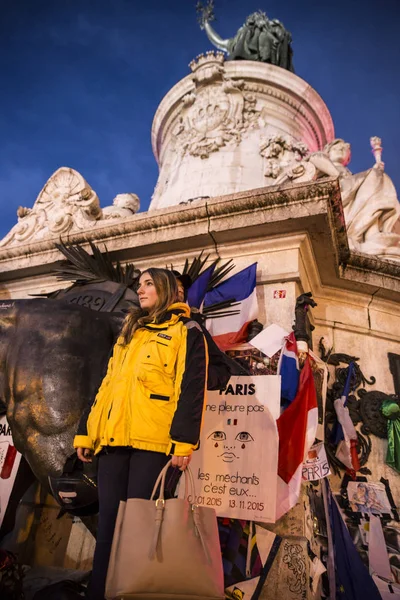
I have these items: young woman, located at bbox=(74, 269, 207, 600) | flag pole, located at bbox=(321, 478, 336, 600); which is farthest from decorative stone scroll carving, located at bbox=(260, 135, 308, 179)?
young woman, located at bbox=(74, 269, 207, 600)

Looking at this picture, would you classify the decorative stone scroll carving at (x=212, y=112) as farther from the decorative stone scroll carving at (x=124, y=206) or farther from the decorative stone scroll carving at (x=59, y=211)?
the decorative stone scroll carving at (x=59, y=211)

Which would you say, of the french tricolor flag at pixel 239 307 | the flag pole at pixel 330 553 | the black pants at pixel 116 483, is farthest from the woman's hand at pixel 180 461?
the flag pole at pixel 330 553

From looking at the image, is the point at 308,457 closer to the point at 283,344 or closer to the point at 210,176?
the point at 283,344

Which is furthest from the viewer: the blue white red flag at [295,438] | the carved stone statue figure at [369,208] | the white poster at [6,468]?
the carved stone statue figure at [369,208]

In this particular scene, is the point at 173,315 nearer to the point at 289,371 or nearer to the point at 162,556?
the point at 162,556

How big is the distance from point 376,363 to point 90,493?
345cm

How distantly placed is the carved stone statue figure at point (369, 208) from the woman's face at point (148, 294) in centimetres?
A: 399

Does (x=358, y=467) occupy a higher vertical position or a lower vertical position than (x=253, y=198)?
lower

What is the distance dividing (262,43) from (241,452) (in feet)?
43.3

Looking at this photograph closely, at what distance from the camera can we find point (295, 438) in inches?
126

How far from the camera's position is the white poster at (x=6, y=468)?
146 inches

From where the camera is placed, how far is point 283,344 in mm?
3557

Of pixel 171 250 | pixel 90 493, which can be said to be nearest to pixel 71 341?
pixel 90 493

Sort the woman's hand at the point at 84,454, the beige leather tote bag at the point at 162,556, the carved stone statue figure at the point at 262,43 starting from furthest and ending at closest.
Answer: the carved stone statue figure at the point at 262,43, the woman's hand at the point at 84,454, the beige leather tote bag at the point at 162,556
